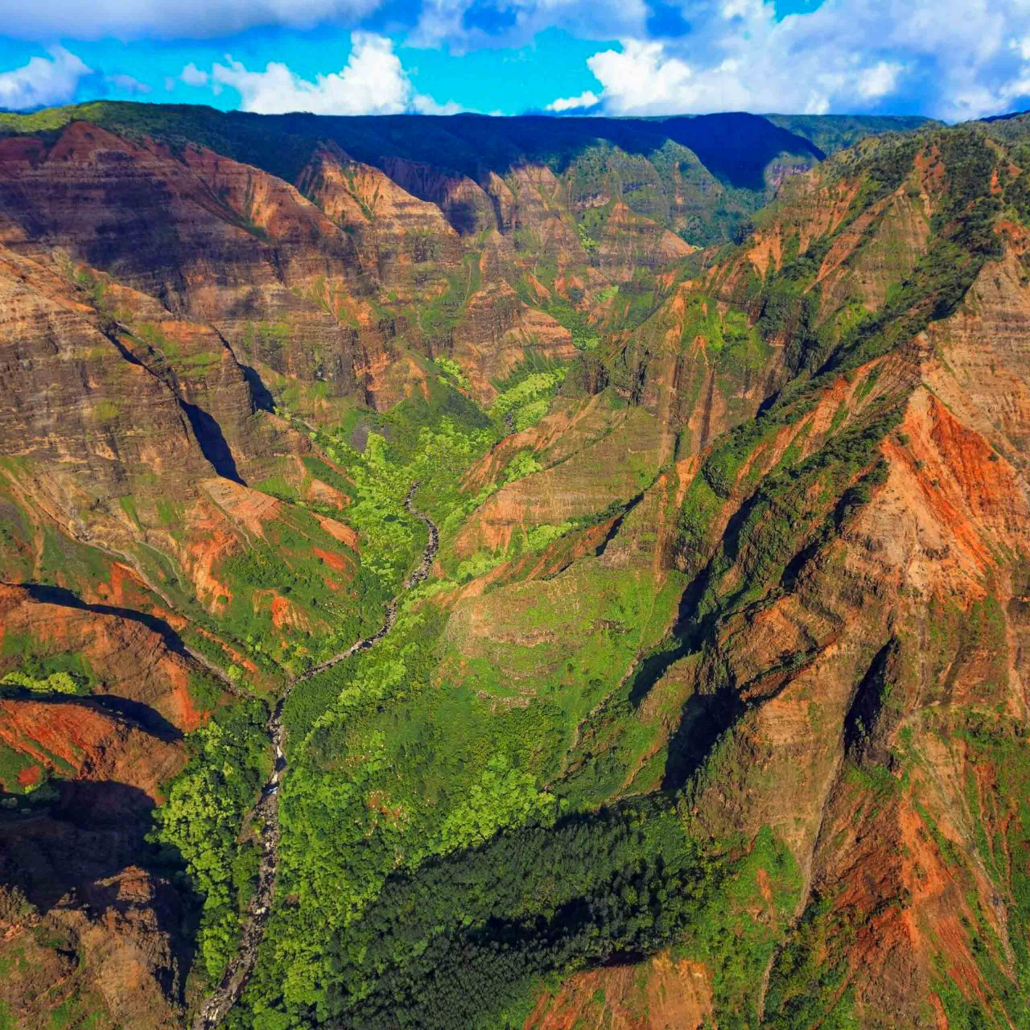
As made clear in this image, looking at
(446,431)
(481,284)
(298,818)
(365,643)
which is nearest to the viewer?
(298,818)

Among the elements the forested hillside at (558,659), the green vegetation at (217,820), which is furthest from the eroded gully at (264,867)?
the green vegetation at (217,820)

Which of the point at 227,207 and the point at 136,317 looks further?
the point at 227,207

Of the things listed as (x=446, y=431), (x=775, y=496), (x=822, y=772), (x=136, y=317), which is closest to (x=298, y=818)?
(x=822, y=772)

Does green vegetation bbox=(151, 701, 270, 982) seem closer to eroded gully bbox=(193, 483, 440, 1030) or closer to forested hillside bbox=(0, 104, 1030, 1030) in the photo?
forested hillside bbox=(0, 104, 1030, 1030)

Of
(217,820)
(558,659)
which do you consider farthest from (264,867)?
(558,659)

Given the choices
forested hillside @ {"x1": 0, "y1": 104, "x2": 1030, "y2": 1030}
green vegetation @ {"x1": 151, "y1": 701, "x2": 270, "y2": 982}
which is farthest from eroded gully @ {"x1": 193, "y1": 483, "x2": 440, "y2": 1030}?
green vegetation @ {"x1": 151, "y1": 701, "x2": 270, "y2": 982}

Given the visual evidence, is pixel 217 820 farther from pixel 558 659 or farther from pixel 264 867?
pixel 558 659

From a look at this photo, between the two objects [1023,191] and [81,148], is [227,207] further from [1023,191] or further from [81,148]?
[1023,191]

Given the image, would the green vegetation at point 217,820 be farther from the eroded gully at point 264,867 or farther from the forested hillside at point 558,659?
the eroded gully at point 264,867
